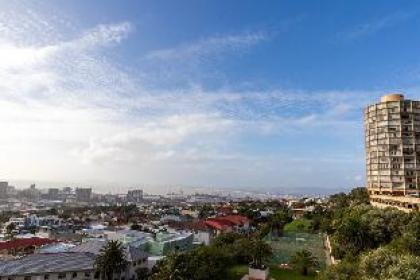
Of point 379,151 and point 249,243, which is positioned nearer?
point 249,243

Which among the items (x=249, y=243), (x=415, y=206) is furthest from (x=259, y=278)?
(x=415, y=206)

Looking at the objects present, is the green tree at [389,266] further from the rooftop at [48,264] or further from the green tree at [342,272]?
the rooftop at [48,264]

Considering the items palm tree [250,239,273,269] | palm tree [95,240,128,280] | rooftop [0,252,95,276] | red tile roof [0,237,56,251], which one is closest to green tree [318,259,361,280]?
palm tree [250,239,273,269]

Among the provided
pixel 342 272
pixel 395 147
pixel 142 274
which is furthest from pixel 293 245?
pixel 342 272

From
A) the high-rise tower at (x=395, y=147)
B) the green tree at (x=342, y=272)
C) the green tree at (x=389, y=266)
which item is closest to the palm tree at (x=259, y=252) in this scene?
A: the green tree at (x=342, y=272)

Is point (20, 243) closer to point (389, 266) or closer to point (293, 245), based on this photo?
point (293, 245)

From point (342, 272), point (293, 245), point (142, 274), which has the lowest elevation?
point (142, 274)

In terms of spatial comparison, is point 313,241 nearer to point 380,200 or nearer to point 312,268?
point 380,200
